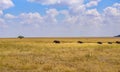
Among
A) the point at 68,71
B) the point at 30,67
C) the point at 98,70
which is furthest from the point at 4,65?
the point at 98,70

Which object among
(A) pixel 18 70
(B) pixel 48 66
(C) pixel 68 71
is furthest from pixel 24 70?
(C) pixel 68 71

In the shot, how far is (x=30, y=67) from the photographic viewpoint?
22.9 m

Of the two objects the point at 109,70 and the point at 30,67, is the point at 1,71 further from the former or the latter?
the point at 109,70

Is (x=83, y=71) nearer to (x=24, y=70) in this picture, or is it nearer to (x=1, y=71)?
(x=24, y=70)

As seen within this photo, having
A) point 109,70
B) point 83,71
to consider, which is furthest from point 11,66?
point 109,70

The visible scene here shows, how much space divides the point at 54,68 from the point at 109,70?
4.03 meters

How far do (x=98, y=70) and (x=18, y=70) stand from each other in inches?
236

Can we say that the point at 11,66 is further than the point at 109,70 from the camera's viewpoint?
Yes

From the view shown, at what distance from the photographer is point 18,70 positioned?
21.9 m

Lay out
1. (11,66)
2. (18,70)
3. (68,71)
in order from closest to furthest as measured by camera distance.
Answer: (68,71) < (18,70) < (11,66)

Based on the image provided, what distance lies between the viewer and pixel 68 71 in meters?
20.5

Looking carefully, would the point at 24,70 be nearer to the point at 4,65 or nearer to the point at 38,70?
the point at 38,70

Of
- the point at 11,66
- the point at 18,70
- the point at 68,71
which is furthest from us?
the point at 11,66

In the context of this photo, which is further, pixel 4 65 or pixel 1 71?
pixel 4 65
